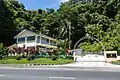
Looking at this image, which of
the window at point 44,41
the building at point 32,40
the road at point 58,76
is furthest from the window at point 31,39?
the road at point 58,76

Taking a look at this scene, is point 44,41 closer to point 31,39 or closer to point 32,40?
point 32,40

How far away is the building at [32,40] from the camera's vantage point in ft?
Answer: 189

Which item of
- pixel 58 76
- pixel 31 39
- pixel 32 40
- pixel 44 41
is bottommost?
pixel 58 76

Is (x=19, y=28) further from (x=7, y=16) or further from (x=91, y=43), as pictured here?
(x=91, y=43)

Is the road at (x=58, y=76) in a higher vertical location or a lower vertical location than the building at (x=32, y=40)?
lower

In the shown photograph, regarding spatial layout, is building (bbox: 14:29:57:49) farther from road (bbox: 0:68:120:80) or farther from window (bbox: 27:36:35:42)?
road (bbox: 0:68:120:80)

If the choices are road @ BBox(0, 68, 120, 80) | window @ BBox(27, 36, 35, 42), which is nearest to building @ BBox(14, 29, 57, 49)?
window @ BBox(27, 36, 35, 42)

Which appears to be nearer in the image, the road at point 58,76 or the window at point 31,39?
the road at point 58,76

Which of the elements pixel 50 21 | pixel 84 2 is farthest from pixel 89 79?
pixel 84 2

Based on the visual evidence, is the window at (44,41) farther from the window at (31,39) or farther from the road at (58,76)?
the road at (58,76)

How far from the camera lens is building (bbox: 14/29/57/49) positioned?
57734mm

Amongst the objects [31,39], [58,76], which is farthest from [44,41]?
[58,76]

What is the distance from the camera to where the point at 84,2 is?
67.1 m

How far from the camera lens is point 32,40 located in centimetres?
5866
